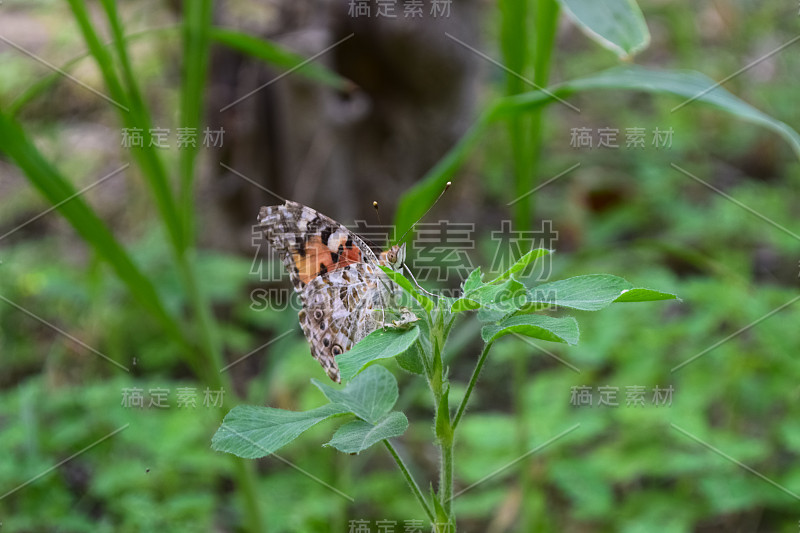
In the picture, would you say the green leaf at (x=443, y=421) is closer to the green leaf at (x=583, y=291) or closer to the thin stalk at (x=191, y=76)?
the green leaf at (x=583, y=291)

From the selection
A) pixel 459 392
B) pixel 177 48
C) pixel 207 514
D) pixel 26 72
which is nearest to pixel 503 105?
pixel 459 392

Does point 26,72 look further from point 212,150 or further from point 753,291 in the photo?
point 753,291

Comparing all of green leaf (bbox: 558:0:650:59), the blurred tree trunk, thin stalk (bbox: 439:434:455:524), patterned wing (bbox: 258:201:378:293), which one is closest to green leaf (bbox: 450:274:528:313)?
thin stalk (bbox: 439:434:455:524)

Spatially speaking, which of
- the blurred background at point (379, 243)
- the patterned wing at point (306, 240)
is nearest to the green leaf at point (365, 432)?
the patterned wing at point (306, 240)

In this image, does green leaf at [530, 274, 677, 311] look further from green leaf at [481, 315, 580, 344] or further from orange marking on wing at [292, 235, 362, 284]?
orange marking on wing at [292, 235, 362, 284]

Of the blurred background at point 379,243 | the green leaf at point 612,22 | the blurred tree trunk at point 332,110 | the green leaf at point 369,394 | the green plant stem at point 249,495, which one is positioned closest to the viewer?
the green leaf at point 369,394

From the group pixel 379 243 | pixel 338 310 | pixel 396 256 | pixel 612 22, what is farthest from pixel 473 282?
pixel 379 243

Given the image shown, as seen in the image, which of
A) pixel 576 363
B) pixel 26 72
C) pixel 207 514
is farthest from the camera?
pixel 26 72
